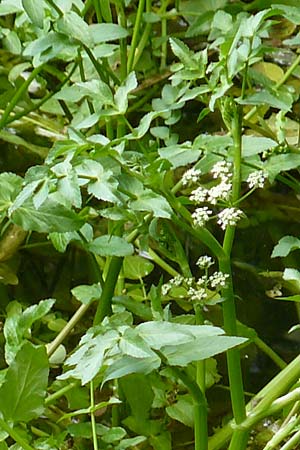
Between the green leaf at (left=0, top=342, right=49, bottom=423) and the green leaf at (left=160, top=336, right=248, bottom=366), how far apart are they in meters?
0.09

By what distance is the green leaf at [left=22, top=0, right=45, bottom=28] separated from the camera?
20.4 inches

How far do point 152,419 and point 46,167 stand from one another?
0.27 metres

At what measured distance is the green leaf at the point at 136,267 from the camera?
0.68 m

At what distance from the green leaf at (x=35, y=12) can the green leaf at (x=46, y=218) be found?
12 centimetres

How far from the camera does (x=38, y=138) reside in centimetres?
84

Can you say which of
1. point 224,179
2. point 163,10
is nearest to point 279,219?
point 163,10

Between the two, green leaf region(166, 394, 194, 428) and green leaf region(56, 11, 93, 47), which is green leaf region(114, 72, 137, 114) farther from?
green leaf region(166, 394, 194, 428)

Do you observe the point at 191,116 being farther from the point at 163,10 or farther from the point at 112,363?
the point at 112,363

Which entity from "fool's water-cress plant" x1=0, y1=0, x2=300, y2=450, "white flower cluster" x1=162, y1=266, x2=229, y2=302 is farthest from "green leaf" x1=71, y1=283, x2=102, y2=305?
"white flower cluster" x1=162, y1=266, x2=229, y2=302

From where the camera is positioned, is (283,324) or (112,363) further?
(283,324)

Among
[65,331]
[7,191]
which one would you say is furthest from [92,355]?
[65,331]

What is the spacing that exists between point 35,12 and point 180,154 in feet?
0.43

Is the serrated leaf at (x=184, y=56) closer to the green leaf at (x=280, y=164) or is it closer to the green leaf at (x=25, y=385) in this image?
the green leaf at (x=280, y=164)

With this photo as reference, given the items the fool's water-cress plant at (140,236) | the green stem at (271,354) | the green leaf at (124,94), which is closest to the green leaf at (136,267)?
the fool's water-cress plant at (140,236)
